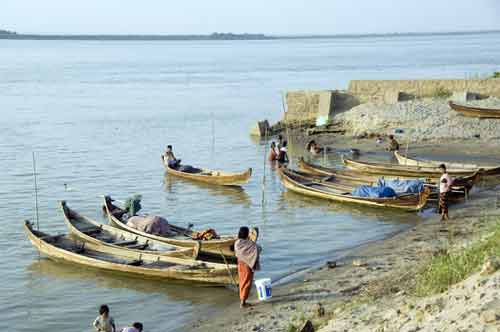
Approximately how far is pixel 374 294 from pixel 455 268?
6.41 feet

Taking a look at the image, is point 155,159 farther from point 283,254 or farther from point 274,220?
point 283,254

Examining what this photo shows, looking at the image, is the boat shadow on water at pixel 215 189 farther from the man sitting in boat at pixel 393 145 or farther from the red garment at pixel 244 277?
the red garment at pixel 244 277

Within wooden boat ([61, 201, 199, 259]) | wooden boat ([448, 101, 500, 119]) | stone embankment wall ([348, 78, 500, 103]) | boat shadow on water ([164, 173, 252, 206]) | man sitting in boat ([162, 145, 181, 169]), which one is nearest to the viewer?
wooden boat ([61, 201, 199, 259])

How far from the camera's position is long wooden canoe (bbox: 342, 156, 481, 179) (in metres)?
20.8

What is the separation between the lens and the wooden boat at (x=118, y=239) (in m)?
13.9

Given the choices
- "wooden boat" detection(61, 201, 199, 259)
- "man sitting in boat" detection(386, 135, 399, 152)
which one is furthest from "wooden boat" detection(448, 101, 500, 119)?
"wooden boat" detection(61, 201, 199, 259)

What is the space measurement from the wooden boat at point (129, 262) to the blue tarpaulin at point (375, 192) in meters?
7.05

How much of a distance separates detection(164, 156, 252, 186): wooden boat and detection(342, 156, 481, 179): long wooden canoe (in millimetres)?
3679

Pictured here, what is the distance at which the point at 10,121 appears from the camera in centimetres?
4334

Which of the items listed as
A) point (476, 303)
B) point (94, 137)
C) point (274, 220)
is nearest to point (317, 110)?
point (94, 137)

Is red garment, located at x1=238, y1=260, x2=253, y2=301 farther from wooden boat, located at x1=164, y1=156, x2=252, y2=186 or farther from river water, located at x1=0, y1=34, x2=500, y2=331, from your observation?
wooden boat, located at x1=164, y1=156, x2=252, y2=186

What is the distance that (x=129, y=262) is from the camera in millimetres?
14344

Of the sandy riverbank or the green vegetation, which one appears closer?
the sandy riverbank

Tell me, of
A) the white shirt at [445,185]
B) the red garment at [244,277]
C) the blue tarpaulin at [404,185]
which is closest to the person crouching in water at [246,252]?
the red garment at [244,277]
